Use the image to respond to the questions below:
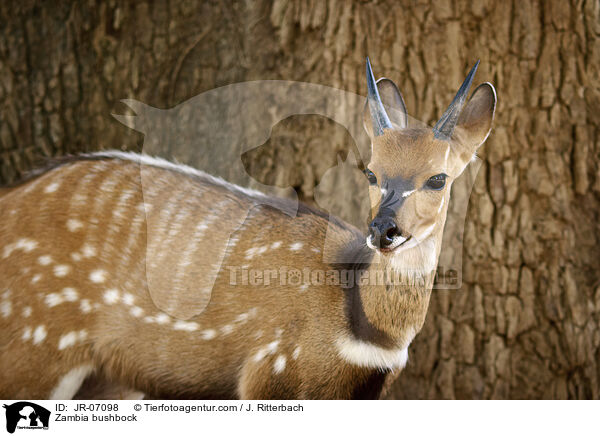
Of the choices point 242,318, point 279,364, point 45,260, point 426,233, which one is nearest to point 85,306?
point 45,260

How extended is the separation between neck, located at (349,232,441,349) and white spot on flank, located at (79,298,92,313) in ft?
2.22

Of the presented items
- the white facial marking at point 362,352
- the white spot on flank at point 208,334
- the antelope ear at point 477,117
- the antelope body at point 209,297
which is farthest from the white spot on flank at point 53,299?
the antelope ear at point 477,117

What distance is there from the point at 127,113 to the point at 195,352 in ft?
2.46

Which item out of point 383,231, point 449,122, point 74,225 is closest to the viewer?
point 383,231

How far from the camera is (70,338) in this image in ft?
5.07

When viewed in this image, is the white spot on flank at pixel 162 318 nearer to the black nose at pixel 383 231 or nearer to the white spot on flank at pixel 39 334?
the white spot on flank at pixel 39 334

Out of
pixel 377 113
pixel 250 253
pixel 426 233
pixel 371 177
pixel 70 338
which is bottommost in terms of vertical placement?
pixel 70 338

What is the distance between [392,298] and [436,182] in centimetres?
31

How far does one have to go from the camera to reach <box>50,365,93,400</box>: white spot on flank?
5.06 feet

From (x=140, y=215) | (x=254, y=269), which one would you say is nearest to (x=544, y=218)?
(x=254, y=269)

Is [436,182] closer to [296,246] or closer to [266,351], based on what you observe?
[296,246]

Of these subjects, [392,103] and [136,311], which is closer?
[136,311]

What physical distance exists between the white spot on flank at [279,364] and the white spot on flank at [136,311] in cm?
37

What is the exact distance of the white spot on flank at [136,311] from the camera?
1559 mm
